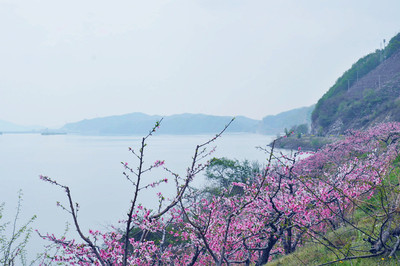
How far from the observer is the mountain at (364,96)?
167 ft

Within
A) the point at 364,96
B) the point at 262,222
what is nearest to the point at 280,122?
the point at 364,96

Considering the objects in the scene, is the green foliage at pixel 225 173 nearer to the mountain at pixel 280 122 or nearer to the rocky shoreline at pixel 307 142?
the rocky shoreline at pixel 307 142

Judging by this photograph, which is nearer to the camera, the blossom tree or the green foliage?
the blossom tree

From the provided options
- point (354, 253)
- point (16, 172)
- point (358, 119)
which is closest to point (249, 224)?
point (354, 253)

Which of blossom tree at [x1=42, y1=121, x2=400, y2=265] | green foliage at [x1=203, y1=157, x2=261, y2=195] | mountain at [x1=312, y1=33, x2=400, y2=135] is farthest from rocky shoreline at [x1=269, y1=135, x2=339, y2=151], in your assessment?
blossom tree at [x1=42, y1=121, x2=400, y2=265]

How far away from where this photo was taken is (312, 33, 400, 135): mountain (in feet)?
167

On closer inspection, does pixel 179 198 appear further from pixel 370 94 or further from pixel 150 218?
pixel 370 94

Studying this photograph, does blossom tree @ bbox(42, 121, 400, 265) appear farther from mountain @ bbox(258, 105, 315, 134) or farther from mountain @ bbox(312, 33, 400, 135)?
mountain @ bbox(258, 105, 315, 134)

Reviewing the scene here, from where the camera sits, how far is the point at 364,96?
58.3m

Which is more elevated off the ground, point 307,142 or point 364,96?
point 364,96

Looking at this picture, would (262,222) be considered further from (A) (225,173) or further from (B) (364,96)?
(B) (364,96)

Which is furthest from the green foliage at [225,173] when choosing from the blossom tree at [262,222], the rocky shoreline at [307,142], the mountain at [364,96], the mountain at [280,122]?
the mountain at [280,122]

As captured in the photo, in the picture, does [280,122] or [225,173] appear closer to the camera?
[225,173]

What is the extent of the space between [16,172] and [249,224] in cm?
5104
